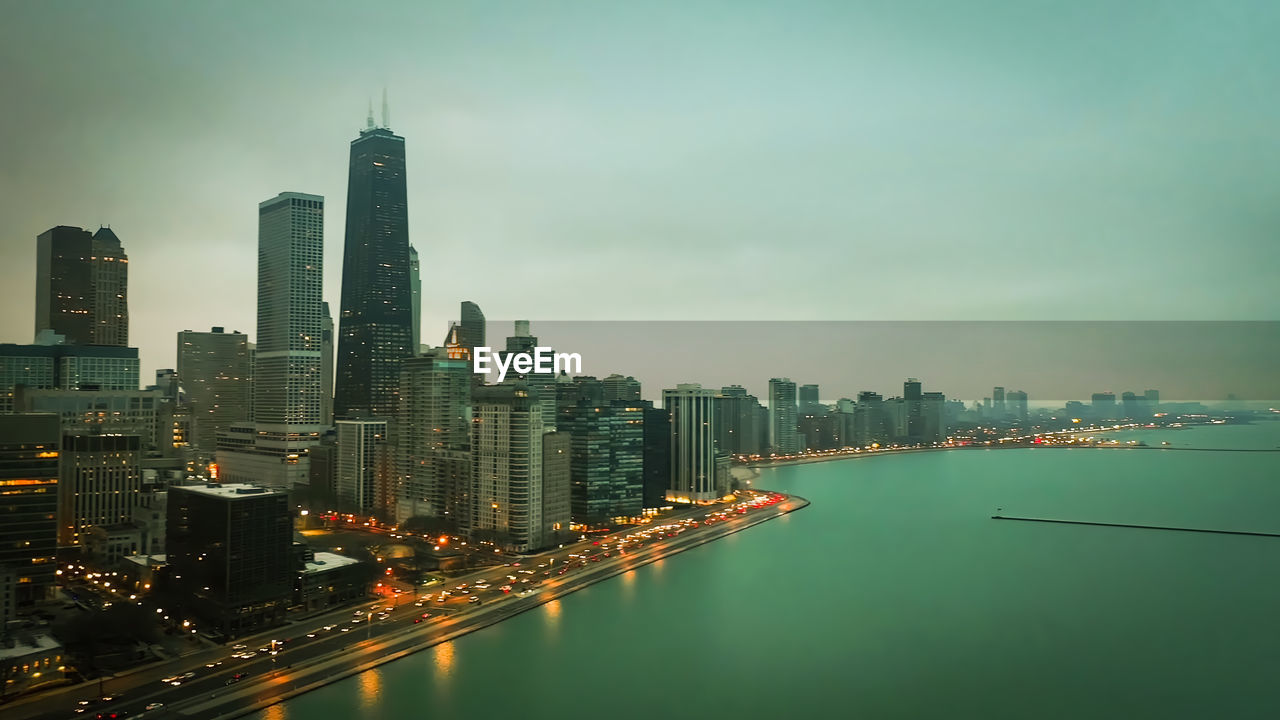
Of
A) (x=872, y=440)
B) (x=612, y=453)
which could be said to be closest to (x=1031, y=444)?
(x=872, y=440)

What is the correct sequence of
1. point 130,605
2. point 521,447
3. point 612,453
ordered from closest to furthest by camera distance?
point 130,605, point 521,447, point 612,453

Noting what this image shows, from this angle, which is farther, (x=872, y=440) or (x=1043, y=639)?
(x=872, y=440)

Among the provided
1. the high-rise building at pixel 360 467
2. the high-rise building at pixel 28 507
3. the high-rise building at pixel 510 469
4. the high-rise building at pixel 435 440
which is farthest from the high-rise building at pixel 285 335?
the high-rise building at pixel 28 507

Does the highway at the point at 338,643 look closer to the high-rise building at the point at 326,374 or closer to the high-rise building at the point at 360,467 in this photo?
the high-rise building at the point at 360,467

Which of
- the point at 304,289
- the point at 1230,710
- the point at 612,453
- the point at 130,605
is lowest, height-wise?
the point at 1230,710

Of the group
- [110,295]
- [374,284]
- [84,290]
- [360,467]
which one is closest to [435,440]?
[360,467]

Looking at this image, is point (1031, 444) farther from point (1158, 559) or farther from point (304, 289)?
point (304, 289)

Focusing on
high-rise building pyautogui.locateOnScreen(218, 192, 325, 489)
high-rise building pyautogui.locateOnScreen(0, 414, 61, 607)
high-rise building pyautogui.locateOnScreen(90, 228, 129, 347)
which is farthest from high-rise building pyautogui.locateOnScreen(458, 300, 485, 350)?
high-rise building pyautogui.locateOnScreen(0, 414, 61, 607)
